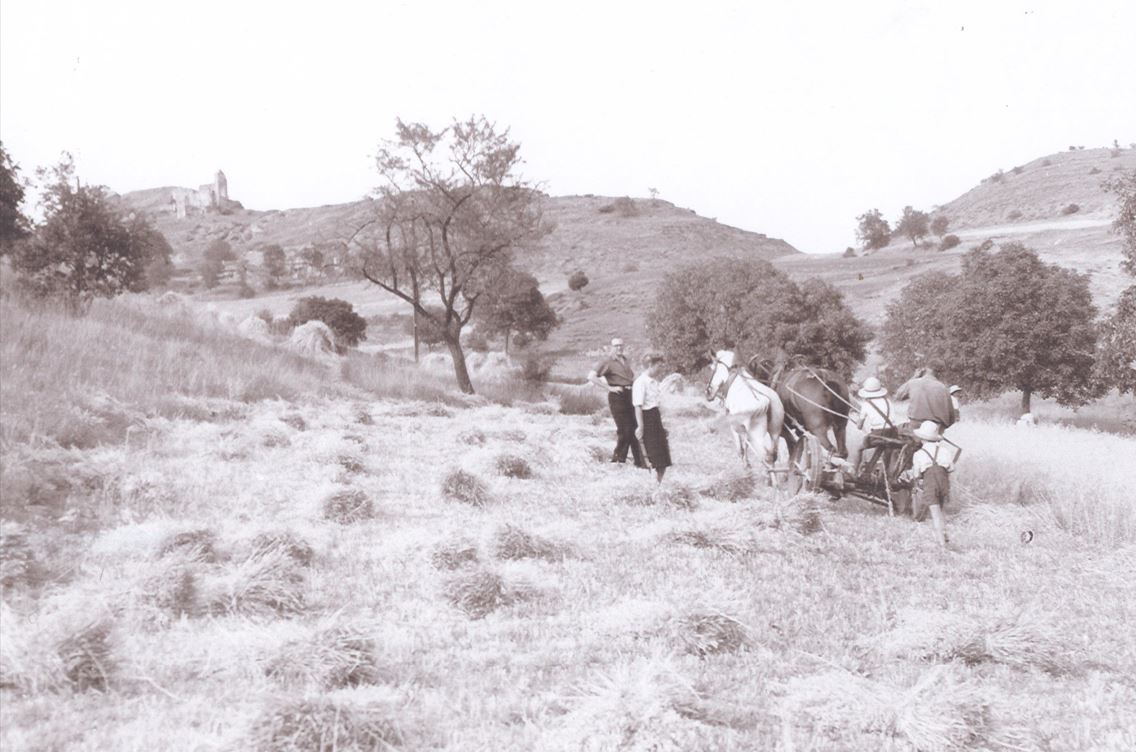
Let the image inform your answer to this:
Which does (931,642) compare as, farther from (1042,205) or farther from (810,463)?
(1042,205)

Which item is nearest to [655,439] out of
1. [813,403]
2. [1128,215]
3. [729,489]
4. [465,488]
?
[729,489]

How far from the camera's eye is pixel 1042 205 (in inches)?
4387

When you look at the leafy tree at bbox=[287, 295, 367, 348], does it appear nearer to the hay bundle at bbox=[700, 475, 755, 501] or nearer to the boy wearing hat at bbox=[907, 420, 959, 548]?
the hay bundle at bbox=[700, 475, 755, 501]

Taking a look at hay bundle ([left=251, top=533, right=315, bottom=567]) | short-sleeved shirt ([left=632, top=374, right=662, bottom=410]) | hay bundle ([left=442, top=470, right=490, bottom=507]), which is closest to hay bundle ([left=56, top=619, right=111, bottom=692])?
hay bundle ([left=251, top=533, right=315, bottom=567])

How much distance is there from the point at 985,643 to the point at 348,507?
5928 mm

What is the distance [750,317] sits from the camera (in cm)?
3603

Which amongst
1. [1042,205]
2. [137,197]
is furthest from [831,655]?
[137,197]

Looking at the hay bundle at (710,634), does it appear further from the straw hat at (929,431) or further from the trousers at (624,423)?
the trousers at (624,423)

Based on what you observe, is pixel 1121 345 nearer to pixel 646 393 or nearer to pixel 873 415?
pixel 873 415

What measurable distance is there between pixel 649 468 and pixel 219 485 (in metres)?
6.53

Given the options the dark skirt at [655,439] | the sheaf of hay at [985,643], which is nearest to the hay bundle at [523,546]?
the sheaf of hay at [985,643]

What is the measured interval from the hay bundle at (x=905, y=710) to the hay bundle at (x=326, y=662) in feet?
7.84

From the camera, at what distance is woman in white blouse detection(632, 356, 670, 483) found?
416 inches

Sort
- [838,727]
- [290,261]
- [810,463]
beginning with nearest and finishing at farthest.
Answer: [838,727]
[810,463]
[290,261]
